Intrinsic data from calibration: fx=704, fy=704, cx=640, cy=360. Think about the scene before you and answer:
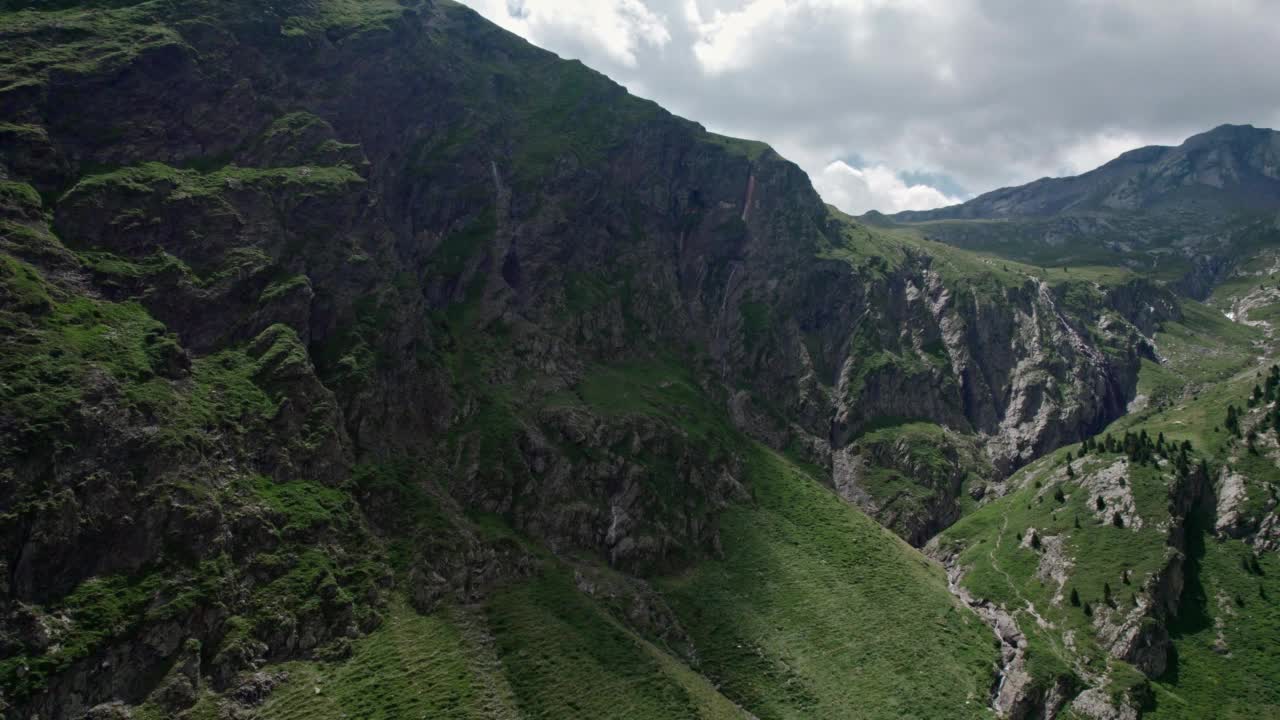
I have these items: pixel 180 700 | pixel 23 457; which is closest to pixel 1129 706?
pixel 180 700

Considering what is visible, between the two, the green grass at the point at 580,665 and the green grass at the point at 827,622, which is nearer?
the green grass at the point at 580,665

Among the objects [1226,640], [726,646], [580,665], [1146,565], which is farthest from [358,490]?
[1226,640]

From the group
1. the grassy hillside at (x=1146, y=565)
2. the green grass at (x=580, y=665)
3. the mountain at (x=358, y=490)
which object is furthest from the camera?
the grassy hillside at (x=1146, y=565)

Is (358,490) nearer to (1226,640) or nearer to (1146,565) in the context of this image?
(1146,565)

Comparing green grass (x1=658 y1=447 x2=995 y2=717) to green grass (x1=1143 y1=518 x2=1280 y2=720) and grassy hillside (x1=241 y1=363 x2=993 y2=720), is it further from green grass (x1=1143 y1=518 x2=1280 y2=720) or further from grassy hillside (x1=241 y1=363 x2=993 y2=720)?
green grass (x1=1143 y1=518 x2=1280 y2=720)

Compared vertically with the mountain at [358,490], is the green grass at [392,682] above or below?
below

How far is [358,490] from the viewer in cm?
12019

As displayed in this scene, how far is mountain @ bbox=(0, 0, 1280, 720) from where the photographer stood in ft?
294

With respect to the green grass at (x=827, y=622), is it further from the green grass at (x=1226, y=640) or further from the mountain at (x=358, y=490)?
the green grass at (x=1226, y=640)

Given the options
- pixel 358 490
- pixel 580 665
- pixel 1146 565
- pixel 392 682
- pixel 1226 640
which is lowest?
pixel 1226 640

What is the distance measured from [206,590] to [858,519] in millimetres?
129009

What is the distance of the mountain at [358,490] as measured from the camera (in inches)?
3531

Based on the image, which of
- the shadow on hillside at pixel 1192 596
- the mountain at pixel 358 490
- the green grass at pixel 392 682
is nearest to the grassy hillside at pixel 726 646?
the green grass at pixel 392 682

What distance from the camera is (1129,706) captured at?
372ft
